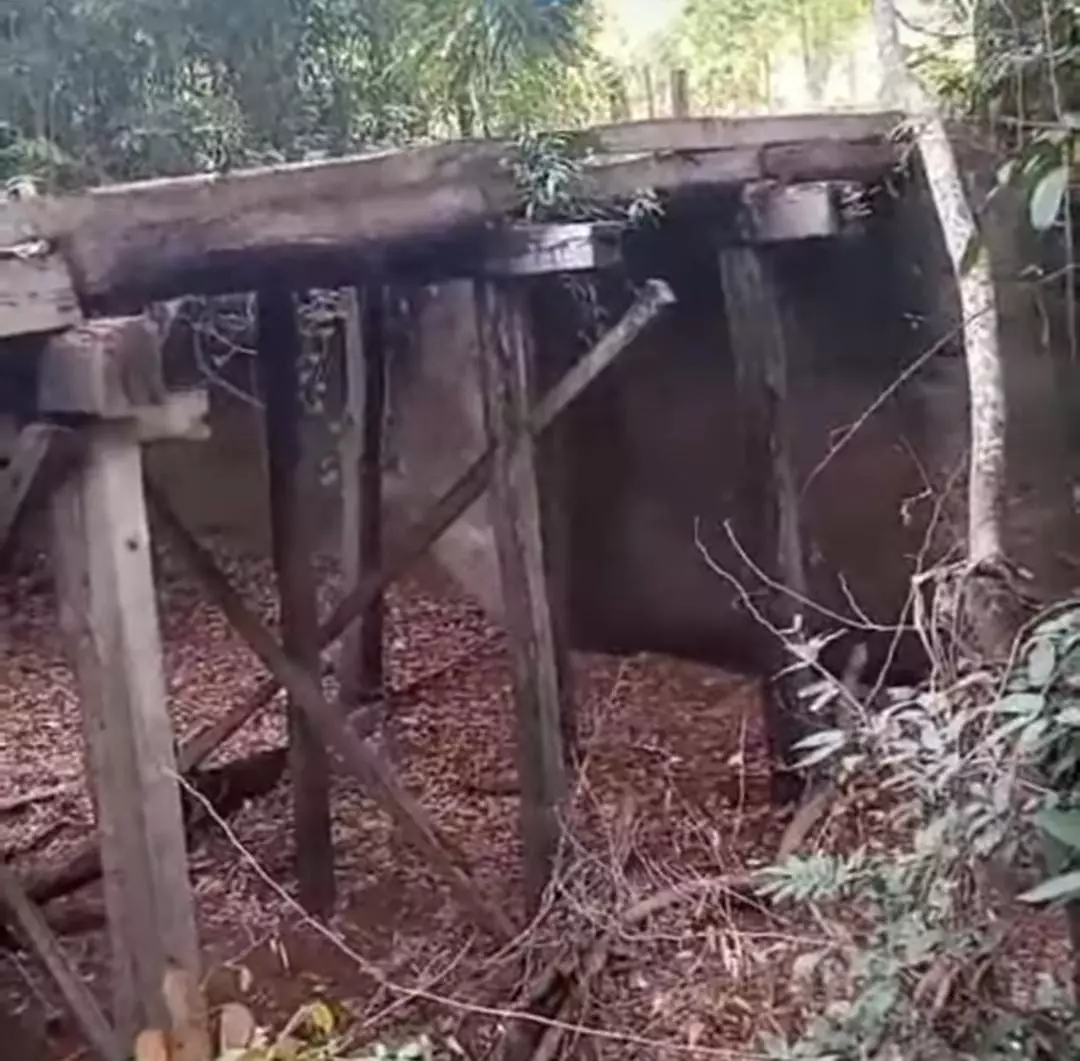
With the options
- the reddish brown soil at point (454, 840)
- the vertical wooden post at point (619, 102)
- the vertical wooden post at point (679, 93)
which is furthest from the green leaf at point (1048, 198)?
the vertical wooden post at point (619, 102)

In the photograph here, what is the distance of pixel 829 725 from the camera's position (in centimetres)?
566

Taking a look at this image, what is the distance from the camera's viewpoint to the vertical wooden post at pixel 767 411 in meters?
5.58

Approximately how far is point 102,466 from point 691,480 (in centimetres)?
434

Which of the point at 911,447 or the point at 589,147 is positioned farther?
the point at 911,447

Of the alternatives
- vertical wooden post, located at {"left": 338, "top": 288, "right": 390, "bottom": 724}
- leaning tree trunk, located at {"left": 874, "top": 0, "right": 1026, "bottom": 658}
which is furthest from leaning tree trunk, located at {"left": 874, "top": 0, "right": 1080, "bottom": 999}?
vertical wooden post, located at {"left": 338, "top": 288, "right": 390, "bottom": 724}

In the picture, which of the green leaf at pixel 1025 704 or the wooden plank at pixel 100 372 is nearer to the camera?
the green leaf at pixel 1025 704

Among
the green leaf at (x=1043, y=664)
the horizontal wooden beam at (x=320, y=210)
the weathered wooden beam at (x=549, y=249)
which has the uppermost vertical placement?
the horizontal wooden beam at (x=320, y=210)

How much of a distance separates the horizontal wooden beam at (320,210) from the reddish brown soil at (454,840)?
137 centimetres

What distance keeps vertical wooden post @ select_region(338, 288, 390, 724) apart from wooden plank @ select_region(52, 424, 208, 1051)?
214 centimetres

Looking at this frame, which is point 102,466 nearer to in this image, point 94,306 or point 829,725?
point 94,306

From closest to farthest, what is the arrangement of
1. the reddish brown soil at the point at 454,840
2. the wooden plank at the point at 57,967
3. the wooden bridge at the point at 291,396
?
1. the wooden bridge at the point at 291,396
2. the wooden plank at the point at 57,967
3. the reddish brown soil at the point at 454,840

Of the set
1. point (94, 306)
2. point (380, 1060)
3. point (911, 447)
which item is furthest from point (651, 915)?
point (911, 447)

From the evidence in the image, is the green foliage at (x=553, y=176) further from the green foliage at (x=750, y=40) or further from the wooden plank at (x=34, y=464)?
the green foliage at (x=750, y=40)

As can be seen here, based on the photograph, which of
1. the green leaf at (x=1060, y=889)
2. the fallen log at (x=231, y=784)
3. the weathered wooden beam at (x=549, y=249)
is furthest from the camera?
the fallen log at (x=231, y=784)
